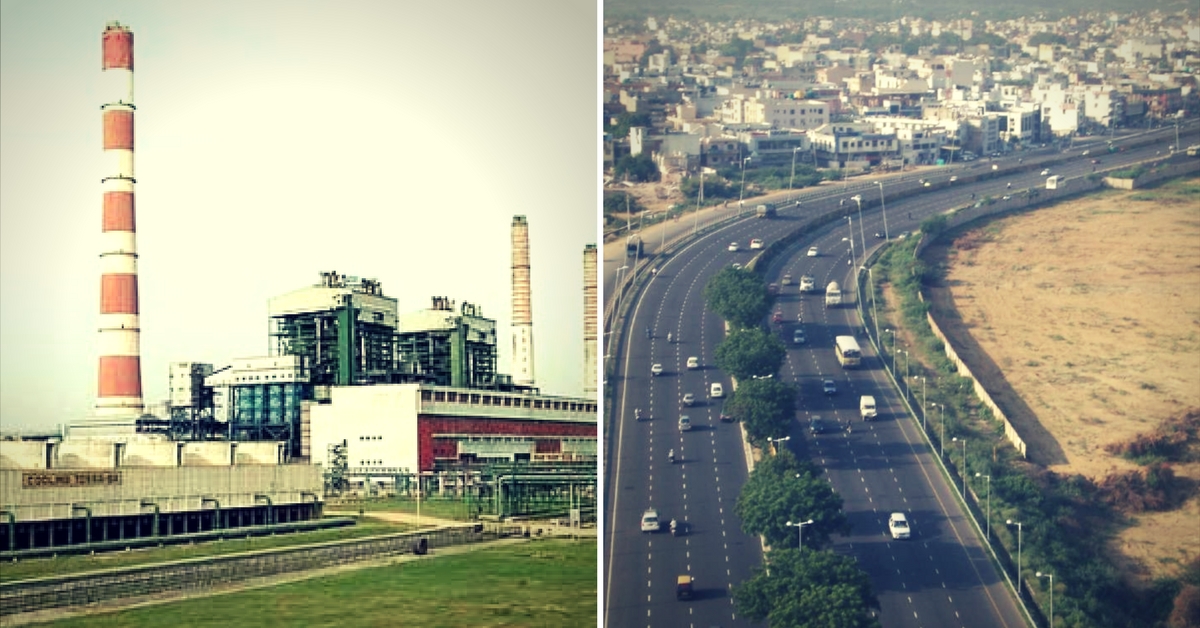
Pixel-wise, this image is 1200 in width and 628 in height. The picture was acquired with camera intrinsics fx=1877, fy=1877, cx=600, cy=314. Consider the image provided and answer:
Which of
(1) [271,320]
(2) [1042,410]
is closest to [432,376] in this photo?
(1) [271,320]

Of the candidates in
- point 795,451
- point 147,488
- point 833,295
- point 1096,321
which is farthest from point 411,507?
point 1096,321

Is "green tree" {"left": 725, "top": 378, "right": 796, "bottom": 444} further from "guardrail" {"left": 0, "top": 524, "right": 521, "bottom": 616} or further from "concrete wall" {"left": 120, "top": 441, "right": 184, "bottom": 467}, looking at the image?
"concrete wall" {"left": 120, "top": 441, "right": 184, "bottom": 467}

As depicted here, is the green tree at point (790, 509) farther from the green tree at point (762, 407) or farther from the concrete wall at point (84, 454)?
the concrete wall at point (84, 454)

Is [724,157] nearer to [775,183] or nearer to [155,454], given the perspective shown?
[775,183]

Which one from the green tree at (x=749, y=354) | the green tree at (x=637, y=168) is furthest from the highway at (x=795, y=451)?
the green tree at (x=637, y=168)

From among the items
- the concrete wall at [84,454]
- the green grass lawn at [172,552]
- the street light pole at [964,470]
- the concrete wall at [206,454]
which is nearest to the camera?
the green grass lawn at [172,552]

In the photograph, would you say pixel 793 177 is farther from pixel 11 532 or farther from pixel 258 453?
pixel 11 532

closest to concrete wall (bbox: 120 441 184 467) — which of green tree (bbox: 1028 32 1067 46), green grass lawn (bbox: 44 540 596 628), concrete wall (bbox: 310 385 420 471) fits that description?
green grass lawn (bbox: 44 540 596 628)
